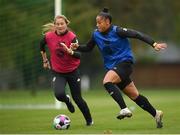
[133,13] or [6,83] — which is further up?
[133,13]

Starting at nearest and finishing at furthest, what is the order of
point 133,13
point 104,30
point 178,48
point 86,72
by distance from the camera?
point 104,30
point 133,13
point 86,72
point 178,48

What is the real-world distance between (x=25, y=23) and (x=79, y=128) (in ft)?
43.5

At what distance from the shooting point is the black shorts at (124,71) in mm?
13539

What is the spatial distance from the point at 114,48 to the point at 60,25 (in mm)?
1227

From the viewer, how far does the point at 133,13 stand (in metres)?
46.6

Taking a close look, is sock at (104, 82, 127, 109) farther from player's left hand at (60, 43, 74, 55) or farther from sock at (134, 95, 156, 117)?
player's left hand at (60, 43, 74, 55)

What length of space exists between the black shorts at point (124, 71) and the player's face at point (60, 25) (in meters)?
1.38

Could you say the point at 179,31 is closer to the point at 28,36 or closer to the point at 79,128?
the point at 28,36

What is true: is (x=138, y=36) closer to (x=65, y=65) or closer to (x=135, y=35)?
(x=135, y=35)

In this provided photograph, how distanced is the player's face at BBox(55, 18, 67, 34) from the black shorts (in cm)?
138

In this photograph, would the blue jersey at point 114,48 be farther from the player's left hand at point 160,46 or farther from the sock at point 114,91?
the player's left hand at point 160,46

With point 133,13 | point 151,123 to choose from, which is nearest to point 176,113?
point 151,123

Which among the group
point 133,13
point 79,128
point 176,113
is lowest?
point 79,128

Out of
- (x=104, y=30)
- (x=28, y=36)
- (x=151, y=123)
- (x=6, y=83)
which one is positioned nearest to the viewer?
(x=104, y=30)
